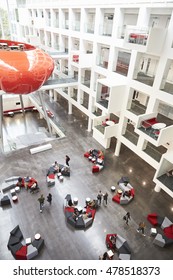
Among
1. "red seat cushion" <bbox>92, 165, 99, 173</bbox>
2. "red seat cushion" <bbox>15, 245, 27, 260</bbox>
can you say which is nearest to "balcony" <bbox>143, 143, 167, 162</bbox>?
"red seat cushion" <bbox>92, 165, 99, 173</bbox>

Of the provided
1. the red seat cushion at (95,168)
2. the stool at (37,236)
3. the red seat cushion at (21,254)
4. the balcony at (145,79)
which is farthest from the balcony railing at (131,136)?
the red seat cushion at (21,254)

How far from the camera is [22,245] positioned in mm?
10898

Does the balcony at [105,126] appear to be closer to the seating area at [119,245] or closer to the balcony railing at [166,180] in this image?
the balcony railing at [166,180]

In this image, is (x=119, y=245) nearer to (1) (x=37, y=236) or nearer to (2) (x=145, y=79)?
(1) (x=37, y=236)

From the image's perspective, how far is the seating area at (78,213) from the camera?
1222cm

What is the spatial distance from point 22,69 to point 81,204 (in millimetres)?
10198

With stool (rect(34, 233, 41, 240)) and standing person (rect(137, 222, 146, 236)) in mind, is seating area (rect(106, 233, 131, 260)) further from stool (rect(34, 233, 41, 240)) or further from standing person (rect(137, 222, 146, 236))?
stool (rect(34, 233, 41, 240))

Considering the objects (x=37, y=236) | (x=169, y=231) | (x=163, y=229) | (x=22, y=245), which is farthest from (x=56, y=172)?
(x=169, y=231)

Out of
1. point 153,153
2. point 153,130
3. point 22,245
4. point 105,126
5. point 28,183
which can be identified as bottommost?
point 22,245

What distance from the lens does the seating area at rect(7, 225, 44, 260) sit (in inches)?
411

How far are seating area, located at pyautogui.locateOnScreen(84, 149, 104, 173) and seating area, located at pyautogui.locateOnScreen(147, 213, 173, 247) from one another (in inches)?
224

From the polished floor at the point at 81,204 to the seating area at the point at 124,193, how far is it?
16.1 inches

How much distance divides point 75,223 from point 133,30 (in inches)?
517

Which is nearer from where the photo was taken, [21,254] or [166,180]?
[21,254]
